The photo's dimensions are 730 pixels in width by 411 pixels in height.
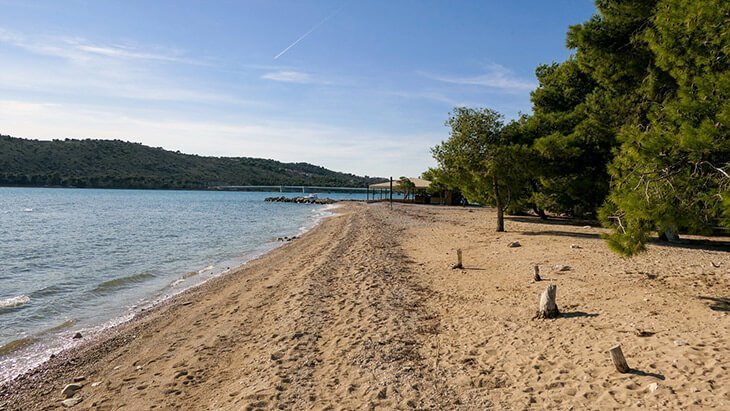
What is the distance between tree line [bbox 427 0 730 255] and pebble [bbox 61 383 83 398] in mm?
7999

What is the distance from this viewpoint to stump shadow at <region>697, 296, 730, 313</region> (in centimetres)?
672

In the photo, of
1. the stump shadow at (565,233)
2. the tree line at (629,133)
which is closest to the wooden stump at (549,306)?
the tree line at (629,133)

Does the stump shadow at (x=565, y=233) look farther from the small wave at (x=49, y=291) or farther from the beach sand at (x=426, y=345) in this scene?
the small wave at (x=49, y=291)

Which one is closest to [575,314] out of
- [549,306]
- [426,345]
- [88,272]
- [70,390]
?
[549,306]

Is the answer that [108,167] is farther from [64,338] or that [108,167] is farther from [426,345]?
[426,345]

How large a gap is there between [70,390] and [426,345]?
192 inches

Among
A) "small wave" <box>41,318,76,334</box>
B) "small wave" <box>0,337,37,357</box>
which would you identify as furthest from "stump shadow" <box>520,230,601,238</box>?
"small wave" <box>0,337,37,357</box>

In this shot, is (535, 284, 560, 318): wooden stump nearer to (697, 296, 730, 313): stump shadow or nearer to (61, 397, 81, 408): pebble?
(697, 296, 730, 313): stump shadow

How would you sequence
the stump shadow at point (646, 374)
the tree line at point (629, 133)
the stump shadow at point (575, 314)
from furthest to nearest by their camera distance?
the stump shadow at point (575, 314) → the tree line at point (629, 133) → the stump shadow at point (646, 374)

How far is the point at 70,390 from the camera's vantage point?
578 cm

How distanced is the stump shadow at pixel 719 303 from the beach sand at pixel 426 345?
0.04m

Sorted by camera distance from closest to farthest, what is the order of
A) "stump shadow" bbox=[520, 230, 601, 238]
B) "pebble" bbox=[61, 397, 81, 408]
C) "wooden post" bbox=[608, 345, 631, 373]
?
"wooden post" bbox=[608, 345, 631, 373]
"pebble" bbox=[61, 397, 81, 408]
"stump shadow" bbox=[520, 230, 601, 238]

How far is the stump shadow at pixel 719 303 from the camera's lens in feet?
22.1

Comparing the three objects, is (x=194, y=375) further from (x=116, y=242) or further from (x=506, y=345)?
(x=116, y=242)
